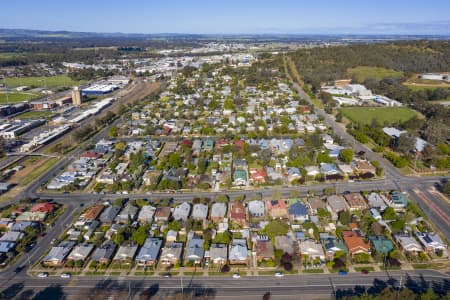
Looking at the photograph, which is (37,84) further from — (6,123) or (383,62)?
(383,62)

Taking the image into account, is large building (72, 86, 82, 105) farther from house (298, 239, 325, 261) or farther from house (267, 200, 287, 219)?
house (298, 239, 325, 261)

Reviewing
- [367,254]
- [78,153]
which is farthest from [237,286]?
[78,153]

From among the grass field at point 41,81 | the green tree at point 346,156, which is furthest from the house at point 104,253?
the grass field at point 41,81

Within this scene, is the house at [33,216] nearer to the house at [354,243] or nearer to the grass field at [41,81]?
the house at [354,243]

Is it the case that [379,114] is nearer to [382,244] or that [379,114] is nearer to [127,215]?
[382,244]

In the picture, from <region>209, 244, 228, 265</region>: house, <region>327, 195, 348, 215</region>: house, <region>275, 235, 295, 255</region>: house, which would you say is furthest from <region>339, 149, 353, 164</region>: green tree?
<region>209, 244, 228, 265</region>: house

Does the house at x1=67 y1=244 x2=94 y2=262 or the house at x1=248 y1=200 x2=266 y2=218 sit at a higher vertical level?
the house at x1=248 y1=200 x2=266 y2=218
